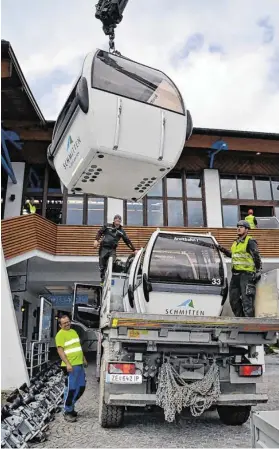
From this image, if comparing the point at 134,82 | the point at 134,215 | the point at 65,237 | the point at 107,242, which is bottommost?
the point at 107,242

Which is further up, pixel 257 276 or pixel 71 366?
pixel 257 276

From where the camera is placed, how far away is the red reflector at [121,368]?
5.04m

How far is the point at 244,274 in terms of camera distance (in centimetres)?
625

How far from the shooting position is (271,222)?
667 inches

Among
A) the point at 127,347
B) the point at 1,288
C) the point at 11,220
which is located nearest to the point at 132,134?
the point at 127,347

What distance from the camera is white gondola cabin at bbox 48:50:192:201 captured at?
4.91 m

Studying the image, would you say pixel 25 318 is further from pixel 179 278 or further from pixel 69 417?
pixel 179 278

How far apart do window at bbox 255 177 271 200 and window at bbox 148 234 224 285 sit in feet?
47.3

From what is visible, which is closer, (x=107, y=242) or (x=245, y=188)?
(x=107, y=242)

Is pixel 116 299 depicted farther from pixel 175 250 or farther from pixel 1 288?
pixel 1 288

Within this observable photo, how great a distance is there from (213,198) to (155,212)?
8.98ft

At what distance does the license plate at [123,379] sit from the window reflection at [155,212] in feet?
44.1

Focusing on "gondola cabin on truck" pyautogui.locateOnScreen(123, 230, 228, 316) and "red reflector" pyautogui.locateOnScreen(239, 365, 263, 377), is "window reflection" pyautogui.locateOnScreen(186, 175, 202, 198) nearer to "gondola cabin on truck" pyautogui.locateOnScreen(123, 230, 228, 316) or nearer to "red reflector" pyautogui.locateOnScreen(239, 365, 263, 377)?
"gondola cabin on truck" pyautogui.locateOnScreen(123, 230, 228, 316)

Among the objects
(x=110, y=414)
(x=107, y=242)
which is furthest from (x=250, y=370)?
(x=107, y=242)
